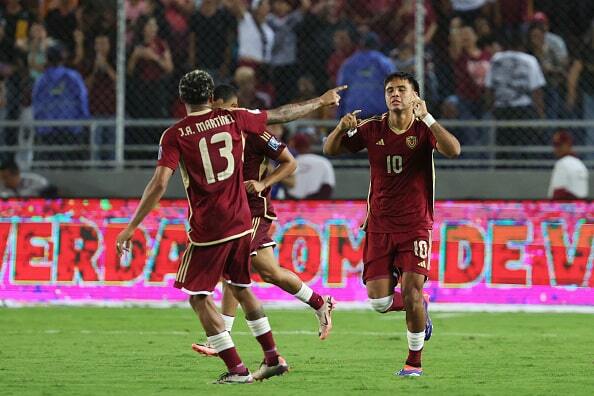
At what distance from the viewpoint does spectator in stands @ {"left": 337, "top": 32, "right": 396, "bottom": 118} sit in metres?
15.6

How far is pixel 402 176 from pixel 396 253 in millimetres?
528

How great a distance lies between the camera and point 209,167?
26.5 feet

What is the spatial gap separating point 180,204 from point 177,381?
6091 millimetres

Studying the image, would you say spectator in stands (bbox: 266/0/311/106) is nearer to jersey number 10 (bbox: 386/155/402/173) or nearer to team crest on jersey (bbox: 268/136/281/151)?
team crest on jersey (bbox: 268/136/281/151)

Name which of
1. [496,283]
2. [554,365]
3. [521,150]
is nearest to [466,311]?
[496,283]

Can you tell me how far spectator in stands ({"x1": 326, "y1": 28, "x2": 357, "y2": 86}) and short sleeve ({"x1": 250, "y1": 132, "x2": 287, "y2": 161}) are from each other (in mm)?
6500

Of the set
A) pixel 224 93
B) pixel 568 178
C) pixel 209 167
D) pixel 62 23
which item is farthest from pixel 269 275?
pixel 62 23

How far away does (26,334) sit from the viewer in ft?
38.4

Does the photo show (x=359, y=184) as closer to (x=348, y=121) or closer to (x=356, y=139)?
(x=356, y=139)

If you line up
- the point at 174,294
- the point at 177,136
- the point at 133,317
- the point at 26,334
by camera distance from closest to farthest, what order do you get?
1. the point at 177,136
2. the point at 26,334
3. the point at 133,317
4. the point at 174,294

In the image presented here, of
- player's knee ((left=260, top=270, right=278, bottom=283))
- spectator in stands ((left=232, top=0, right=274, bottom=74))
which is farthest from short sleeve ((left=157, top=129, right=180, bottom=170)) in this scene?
spectator in stands ((left=232, top=0, right=274, bottom=74))

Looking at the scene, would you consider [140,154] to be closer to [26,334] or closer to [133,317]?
[133,317]

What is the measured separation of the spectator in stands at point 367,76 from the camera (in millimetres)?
15602

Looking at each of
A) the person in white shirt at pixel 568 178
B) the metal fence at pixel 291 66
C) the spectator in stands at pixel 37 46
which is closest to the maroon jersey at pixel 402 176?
the person in white shirt at pixel 568 178
